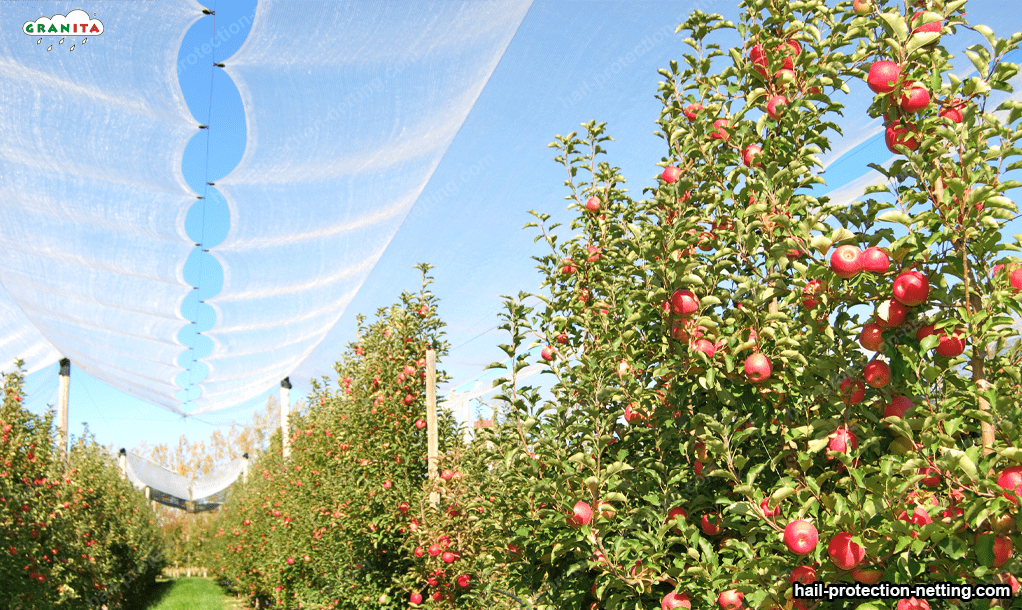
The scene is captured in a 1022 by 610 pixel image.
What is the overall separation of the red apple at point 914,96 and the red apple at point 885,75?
0.11ft

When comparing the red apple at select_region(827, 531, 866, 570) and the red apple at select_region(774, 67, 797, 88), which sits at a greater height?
the red apple at select_region(774, 67, 797, 88)

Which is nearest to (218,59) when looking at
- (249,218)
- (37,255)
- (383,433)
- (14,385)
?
(249,218)

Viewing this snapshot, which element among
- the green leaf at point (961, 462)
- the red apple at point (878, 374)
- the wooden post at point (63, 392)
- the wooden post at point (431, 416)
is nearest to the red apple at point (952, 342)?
the red apple at point (878, 374)

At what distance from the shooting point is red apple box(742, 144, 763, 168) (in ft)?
6.30

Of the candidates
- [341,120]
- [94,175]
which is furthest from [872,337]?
[94,175]

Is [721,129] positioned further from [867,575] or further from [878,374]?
[867,575]

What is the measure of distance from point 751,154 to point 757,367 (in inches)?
25.9

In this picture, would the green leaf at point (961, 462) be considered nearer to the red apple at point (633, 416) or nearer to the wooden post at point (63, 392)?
the red apple at point (633, 416)

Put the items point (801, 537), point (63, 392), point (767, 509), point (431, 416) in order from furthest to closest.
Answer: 1. point (63, 392)
2. point (431, 416)
3. point (767, 509)
4. point (801, 537)

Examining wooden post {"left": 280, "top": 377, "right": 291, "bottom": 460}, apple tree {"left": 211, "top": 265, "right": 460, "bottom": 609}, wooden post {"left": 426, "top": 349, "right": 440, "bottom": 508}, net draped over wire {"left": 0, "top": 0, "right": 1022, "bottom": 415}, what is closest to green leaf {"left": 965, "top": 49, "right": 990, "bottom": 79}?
net draped over wire {"left": 0, "top": 0, "right": 1022, "bottom": 415}

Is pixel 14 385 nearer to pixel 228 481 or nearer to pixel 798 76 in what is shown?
pixel 798 76

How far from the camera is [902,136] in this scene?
1.60 meters

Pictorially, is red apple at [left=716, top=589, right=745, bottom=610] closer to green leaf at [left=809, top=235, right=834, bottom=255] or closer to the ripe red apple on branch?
the ripe red apple on branch

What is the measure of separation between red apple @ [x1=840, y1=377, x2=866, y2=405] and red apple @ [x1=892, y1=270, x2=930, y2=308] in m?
0.23
